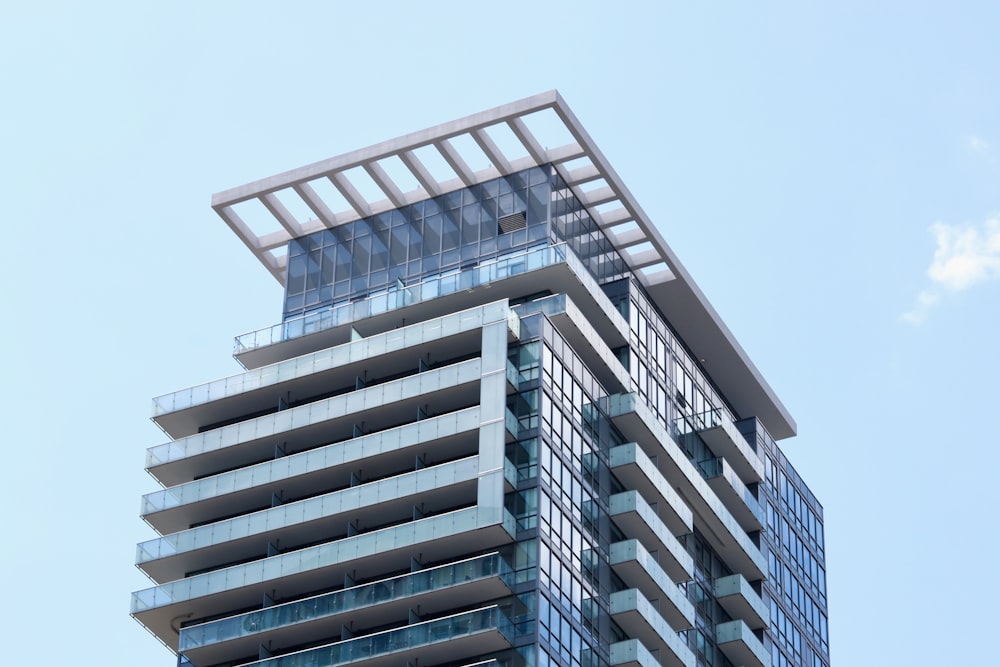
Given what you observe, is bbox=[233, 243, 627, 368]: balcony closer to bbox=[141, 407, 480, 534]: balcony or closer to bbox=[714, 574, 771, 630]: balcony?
bbox=[141, 407, 480, 534]: balcony

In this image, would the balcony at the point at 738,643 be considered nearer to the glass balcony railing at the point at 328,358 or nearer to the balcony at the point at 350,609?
the balcony at the point at 350,609

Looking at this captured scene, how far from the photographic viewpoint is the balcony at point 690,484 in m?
112

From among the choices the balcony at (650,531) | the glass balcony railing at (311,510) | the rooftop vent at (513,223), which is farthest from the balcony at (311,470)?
the rooftop vent at (513,223)

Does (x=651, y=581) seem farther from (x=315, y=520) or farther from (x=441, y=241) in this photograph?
(x=441, y=241)

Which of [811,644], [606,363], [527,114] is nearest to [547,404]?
[606,363]

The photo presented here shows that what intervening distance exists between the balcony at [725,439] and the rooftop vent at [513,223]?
14180 millimetres

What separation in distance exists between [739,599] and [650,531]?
11.2 metres

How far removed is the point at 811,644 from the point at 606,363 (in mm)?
25659

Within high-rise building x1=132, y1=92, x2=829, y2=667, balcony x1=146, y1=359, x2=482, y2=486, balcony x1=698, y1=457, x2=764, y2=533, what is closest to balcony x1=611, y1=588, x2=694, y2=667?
high-rise building x1=132, y1=92, x2=829, y2=667

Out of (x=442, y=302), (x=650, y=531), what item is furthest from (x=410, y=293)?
(x=650, y=531)

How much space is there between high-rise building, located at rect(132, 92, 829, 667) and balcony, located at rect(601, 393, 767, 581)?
0.50ft

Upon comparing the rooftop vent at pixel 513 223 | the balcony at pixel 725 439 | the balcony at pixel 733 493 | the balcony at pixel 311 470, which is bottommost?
the balcony at pixel 311 470

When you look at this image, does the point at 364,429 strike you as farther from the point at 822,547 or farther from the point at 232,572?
the point at 822,547

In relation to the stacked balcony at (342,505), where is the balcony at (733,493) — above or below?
above
